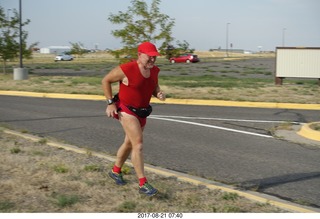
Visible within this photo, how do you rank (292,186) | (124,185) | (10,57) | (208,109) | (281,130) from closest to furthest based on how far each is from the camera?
(124,185) < (292,186) < (281,130) < (208,109) < (10,57)

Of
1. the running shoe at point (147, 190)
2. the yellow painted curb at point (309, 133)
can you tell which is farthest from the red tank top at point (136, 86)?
the yellow painted curb at point (309, 133)

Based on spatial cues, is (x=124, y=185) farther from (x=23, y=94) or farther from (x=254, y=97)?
(x=23, y=94)

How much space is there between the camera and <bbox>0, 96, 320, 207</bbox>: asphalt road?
532 cm

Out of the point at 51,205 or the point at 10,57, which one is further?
the point at 10,57

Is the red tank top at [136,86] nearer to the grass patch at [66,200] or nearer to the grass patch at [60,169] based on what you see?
the grass patch at [66,200]

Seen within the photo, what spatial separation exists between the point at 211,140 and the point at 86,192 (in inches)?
153

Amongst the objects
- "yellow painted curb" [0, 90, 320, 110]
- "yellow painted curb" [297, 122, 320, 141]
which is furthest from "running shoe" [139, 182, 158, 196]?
"yellow painted curb" [0, 90, 320, 110]

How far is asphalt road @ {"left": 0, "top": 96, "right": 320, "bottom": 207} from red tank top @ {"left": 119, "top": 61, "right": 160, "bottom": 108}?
1592mm

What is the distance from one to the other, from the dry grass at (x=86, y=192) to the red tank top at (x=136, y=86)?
1.00 m

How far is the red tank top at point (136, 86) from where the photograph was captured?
4.17m

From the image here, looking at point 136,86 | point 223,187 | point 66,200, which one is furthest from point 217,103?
point 66,200

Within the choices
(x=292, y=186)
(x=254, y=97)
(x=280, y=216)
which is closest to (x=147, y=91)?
(x=280, y=216)

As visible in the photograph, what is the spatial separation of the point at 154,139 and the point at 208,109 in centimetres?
506

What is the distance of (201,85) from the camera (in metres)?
17.8
